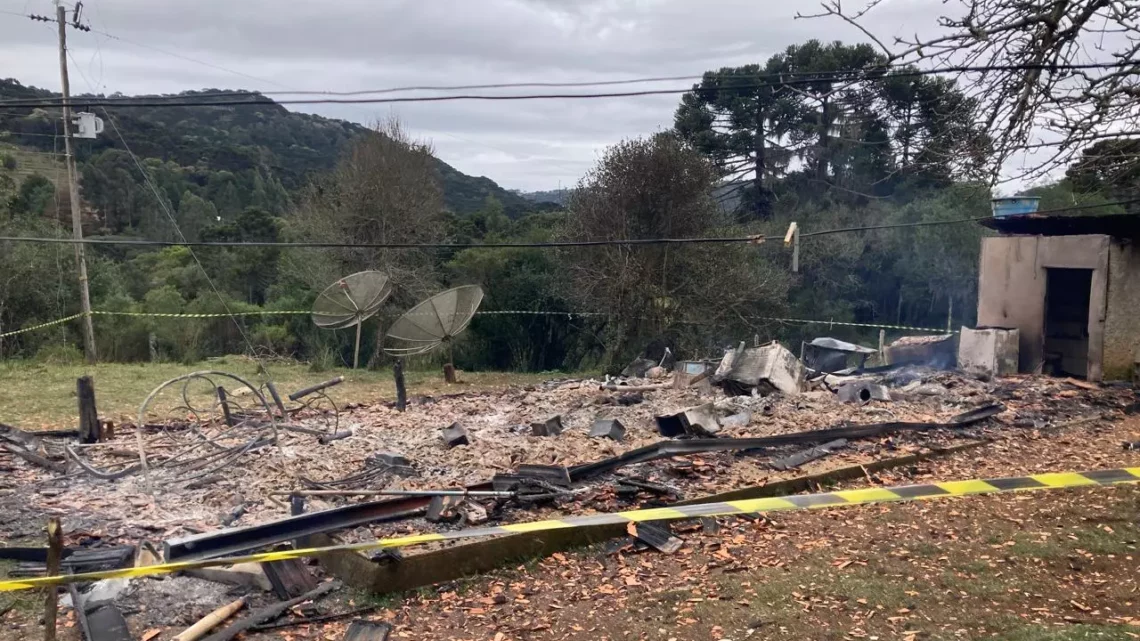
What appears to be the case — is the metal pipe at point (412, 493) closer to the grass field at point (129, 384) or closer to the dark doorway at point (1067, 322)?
the grass field at point (129, 384)

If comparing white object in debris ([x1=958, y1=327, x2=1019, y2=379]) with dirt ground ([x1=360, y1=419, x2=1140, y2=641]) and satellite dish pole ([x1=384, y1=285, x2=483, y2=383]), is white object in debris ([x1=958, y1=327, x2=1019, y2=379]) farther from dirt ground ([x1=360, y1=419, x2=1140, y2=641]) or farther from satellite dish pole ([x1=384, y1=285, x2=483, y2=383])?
satellite dish pole ([x1=384, y1=285, x2=483, y2=383])

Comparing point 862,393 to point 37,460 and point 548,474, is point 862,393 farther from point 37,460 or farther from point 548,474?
point 37,460

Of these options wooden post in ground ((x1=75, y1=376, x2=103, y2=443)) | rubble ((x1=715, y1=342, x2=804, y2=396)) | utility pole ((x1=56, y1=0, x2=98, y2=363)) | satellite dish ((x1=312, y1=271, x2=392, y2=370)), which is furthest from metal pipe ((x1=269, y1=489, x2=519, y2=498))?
utility pole ((x1=56, y1=0, x2=98, y2=363))

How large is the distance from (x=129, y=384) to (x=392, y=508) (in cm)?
1173

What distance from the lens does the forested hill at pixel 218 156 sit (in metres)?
28.8

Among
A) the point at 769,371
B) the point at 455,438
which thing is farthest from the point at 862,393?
the point at 455,438

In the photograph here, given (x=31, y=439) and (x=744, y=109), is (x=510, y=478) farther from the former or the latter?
(x=744, y=109)

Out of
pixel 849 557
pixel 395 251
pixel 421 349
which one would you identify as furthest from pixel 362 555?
pixel 395 251

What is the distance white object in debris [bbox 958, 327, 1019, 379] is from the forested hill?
1801cm

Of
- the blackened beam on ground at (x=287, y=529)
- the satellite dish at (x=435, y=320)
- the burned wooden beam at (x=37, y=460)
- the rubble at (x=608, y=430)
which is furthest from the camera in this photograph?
the satellite dish at (x=435, y=320)

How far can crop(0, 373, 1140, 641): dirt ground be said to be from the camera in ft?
14.5

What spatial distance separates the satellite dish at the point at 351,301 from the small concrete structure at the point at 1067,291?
11.4 m

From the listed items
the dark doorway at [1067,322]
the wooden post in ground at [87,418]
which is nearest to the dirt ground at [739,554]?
the wooden post in ground at [87,418]

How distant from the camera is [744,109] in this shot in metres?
24.9
